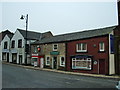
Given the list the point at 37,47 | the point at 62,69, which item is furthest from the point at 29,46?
the point at 62,69

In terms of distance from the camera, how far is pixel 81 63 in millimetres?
22156

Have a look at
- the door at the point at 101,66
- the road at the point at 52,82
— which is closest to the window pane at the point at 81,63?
the door at the point at 101,66

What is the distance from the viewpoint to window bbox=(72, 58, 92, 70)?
2132 cm

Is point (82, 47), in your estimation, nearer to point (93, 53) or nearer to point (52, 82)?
point (93, 53)

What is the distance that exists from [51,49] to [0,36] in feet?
98.4

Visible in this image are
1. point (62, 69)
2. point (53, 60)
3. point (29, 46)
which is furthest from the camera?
point (29, 46)

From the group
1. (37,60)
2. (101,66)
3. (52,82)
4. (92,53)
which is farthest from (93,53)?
(37,60)

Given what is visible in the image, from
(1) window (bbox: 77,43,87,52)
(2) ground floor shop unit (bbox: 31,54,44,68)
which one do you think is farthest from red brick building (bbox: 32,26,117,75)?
(2) ground floor shop unit (bbox: 31,54,44,68)

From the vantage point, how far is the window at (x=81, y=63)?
69.9 ft

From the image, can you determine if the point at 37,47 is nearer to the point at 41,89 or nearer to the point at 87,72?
the point at 87,72

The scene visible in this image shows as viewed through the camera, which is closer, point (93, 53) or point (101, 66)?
point (101, 66)

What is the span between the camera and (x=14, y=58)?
36.7 metres

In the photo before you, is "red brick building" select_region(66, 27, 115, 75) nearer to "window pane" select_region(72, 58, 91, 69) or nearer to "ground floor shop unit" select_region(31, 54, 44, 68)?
"window pane" select_region(72, 58, 91, 69)

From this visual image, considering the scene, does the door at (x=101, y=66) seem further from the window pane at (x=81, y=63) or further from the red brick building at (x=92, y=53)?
the window pane at (x=81, y=63)
